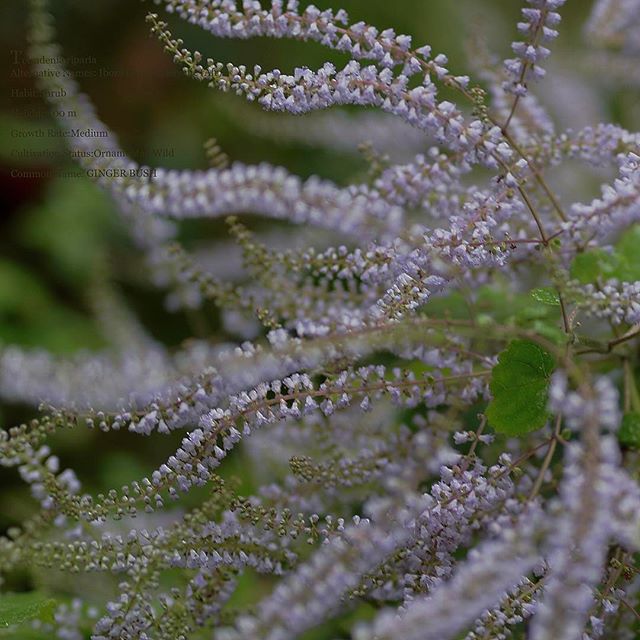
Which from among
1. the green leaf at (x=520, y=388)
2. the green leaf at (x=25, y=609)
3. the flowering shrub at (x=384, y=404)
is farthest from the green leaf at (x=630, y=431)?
the green leaf at (x=25, y=609)

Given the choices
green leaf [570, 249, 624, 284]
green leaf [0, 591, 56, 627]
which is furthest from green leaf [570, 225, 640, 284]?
green leaf [0, 591, 56, 627]

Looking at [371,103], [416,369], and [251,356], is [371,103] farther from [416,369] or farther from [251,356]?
[416,369]

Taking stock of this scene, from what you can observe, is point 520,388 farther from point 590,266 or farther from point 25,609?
point 25,609

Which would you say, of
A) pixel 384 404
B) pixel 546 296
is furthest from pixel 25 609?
pixel 546 296

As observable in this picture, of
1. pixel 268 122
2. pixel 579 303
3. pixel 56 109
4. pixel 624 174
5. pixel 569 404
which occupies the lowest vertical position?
pixel 569 404

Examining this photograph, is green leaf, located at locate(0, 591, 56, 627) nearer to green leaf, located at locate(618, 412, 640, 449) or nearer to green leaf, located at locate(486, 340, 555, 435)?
green leaf, located at locate(486, 340, 555, 435)

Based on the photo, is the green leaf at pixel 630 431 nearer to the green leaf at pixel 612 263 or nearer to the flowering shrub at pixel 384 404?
the flowering shrub at pixel 384 404

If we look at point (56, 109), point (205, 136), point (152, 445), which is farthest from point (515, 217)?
point (205, 136)
